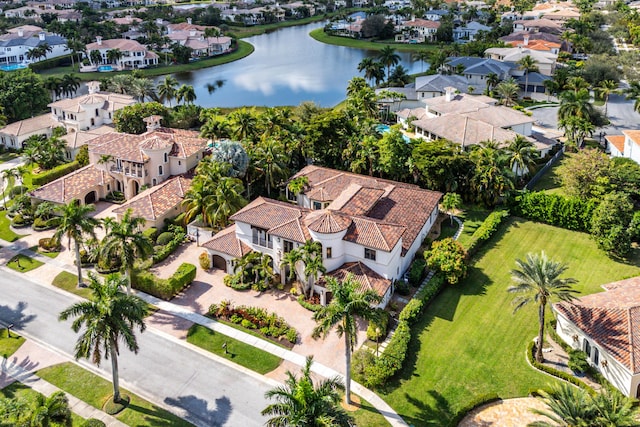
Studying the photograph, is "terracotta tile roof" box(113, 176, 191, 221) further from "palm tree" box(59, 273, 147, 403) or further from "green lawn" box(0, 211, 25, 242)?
"palm tree" box(59, 273, 147, 403)

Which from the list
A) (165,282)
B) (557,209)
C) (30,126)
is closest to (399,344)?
(165,282)

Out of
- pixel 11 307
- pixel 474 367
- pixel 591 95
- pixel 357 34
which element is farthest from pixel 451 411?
pixel 357 34

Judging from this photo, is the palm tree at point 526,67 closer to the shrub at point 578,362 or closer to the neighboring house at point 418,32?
the neighboring house at point 418,32

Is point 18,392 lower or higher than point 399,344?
lower

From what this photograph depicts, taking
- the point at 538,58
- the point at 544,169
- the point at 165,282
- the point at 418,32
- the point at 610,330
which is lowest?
the point at 165,282

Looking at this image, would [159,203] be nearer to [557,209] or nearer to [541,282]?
[541,282]

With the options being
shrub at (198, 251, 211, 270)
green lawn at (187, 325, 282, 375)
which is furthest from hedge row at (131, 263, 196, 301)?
green lawn at (187, 325, 282, 375)
